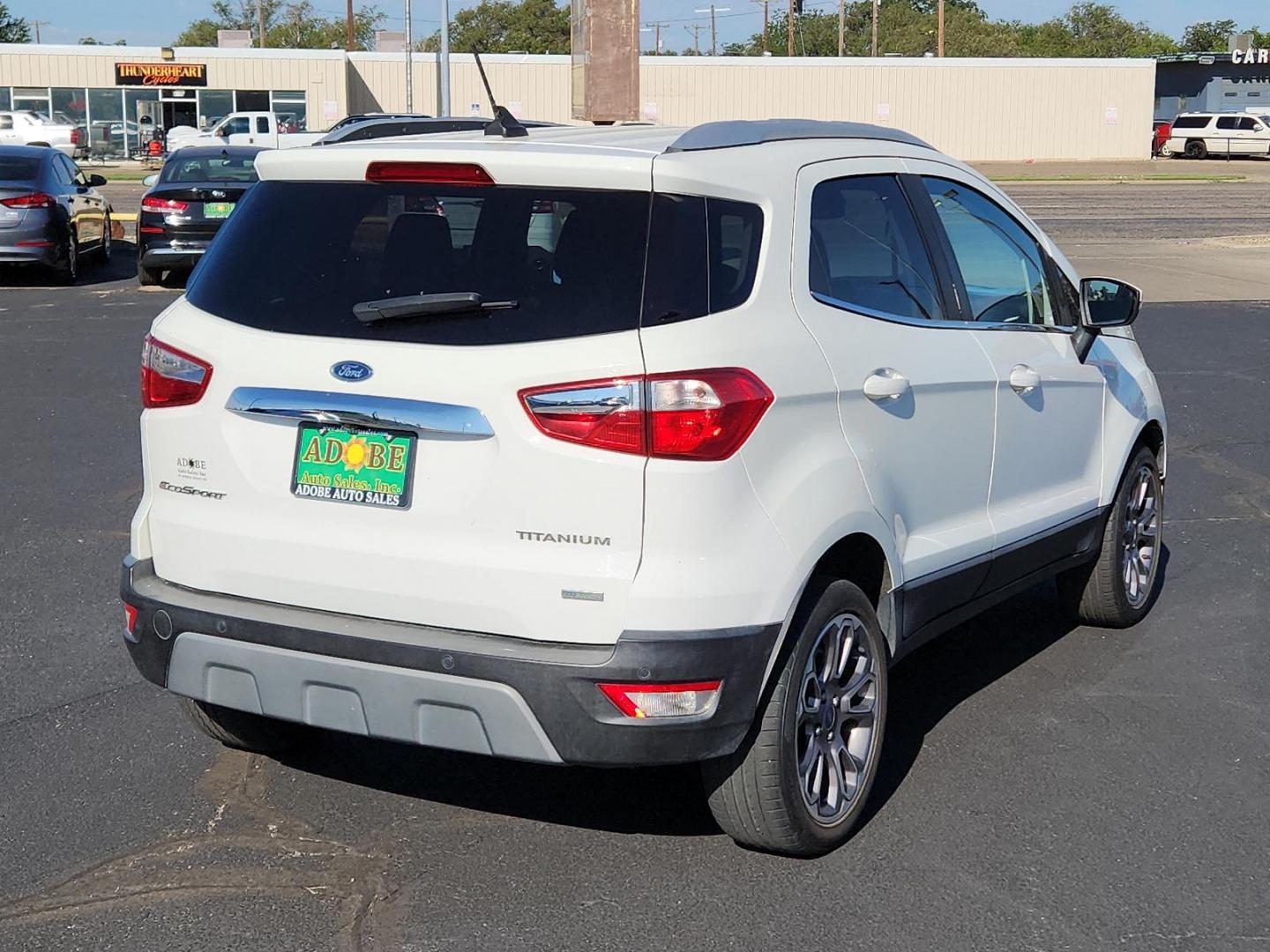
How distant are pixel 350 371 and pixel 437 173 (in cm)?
56

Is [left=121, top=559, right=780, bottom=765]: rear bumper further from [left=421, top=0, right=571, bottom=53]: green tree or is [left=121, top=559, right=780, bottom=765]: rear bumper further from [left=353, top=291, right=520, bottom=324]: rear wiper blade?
[left=421, top=0, right=571, bottom=53]: green tree

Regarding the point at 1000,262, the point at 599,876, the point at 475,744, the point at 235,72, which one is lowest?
the point at 599,876

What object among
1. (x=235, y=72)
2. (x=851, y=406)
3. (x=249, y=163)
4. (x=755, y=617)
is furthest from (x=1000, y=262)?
(x=235, y=72)

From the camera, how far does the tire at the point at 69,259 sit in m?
18.7

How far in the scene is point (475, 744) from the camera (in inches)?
148

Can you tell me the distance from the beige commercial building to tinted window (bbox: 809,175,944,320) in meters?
49.3

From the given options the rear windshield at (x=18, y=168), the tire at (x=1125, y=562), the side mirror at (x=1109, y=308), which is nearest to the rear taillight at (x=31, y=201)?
the rear windshield at (x=18, y=168)

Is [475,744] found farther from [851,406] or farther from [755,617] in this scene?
[851,406]

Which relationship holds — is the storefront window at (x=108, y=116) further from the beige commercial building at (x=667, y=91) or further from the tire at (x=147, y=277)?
the tire at (x=147, y=277)

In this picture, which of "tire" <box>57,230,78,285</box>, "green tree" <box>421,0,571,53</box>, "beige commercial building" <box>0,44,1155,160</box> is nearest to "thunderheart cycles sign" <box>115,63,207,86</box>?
"beige commercial building" <box>0,44,1155,160</box>

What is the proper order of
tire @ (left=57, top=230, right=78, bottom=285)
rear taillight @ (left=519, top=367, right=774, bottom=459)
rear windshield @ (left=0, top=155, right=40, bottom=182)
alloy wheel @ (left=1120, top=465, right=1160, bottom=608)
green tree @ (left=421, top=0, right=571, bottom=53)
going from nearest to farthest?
1. rear taillight @ (left=519, top=367, right=774, bottom=459)
2. alloy wheel @ (left=1120, top=465, right=1160, bottom=608)
3. rear windshield @ (left=0, top=155, right=40, bottom=182)
4. tire @ (left=57, top=230, right=78, bottom=285)
5. green tree @ (left=421, top=0, right=571, bottom=53)

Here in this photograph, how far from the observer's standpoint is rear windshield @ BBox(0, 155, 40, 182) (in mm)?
18219

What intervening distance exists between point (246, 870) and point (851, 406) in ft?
6.44

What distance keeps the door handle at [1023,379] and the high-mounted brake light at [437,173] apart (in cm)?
199
